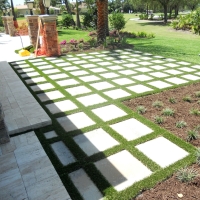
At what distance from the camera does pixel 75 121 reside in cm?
404

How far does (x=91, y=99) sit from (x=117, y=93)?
0.74 meters

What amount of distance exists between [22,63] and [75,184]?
23.5ft

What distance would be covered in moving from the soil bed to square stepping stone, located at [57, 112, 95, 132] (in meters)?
1.08

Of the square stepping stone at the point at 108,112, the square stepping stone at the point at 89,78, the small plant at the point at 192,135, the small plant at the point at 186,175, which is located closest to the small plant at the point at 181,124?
the small plant at the point at 192,135

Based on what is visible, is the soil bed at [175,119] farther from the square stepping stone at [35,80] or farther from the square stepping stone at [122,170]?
the square stepping stone at [35,80]

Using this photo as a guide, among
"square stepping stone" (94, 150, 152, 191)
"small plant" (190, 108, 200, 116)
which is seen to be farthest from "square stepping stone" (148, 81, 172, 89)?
"square stepping stone" (94, 150, 152, 191)

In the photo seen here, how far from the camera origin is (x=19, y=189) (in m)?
2.37

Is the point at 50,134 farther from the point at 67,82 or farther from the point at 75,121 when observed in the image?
the point at 67,82

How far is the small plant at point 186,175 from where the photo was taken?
256 centimetres

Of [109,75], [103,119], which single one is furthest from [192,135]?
[109,75]

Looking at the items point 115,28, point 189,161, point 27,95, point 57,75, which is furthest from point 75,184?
point 115,28

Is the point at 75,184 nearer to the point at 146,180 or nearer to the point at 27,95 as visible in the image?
the point at 146,180

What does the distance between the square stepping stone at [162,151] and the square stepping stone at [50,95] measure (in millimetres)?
2684

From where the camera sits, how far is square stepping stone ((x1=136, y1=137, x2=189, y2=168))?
295cm
